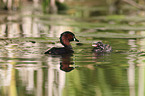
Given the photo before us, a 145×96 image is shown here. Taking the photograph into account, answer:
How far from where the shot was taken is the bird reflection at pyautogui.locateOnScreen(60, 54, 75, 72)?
6.88 m

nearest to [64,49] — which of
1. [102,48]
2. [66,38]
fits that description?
[66,38]

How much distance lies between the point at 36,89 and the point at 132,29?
890 centimetres

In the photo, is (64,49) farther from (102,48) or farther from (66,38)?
(102,48)

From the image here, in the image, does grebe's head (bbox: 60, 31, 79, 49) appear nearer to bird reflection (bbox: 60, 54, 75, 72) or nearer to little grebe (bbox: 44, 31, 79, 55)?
little grebe (bbox: 44, 31, 79, 55)

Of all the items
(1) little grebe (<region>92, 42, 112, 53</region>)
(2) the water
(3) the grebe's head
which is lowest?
(2) the water

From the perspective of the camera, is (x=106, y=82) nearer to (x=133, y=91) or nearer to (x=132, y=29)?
(x=133, y=91)

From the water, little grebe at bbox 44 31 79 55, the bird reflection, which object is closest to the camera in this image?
the water

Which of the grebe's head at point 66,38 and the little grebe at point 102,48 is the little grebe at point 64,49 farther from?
the little grebe at point 102,48

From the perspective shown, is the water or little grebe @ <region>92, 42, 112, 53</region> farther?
little grebe @ <region>92, 42, 112, 53</region>

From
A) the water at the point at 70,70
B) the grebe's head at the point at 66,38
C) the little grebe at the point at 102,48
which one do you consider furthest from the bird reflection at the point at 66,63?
the little grebe at the point at 102,48

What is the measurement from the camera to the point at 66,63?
739 centimetres

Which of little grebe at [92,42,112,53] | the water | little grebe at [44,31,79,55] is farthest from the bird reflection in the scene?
little grebe at [92,42,112,53]

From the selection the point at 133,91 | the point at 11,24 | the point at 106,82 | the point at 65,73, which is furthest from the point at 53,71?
the point at 11,24

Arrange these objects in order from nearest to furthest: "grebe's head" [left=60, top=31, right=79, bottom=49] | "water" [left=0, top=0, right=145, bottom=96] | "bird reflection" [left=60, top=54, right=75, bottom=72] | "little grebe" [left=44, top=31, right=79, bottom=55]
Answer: "water" [left=0, top=0, right=145, bottom=96], "bird reflection" [left=60, top=54, right=75, bottom=72], "little grebe" [left=44, top=31, right=79, bottom=55], "grebe's head" [left=60, top=31, right=79, bottom=49]
